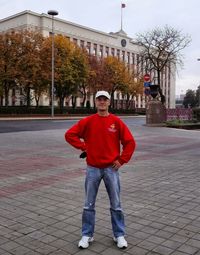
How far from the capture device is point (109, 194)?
388 centimetres

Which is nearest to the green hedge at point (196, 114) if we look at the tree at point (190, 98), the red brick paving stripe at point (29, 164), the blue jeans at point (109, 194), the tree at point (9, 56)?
the tree at point (9, 56)

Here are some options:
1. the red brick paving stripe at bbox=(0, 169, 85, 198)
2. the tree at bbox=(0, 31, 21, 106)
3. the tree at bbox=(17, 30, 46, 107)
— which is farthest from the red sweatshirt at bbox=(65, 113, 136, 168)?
the tree at bbox=(17, 30, 46, 107)

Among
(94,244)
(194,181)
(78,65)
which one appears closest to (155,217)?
(94,244)

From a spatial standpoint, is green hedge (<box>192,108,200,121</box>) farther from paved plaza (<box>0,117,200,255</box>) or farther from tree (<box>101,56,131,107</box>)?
tree (<box>101,56,131,107</box>)

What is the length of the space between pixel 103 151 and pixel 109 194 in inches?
19.5

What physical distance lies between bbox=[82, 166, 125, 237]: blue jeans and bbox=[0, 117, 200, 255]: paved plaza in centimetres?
22

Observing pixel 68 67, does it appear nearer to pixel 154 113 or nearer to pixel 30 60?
pixel 30 60

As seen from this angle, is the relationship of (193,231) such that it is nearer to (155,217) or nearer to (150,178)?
(155,217)

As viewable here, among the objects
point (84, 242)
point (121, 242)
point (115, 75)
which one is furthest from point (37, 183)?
point (115, 75)

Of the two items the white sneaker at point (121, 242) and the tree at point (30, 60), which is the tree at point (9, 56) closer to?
the tree at point (30, 60)

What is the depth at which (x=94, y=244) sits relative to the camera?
3939 millimetres

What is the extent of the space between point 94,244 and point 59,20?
8317cm

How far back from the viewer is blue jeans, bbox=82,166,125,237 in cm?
380

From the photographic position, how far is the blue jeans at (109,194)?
12.5 feet
